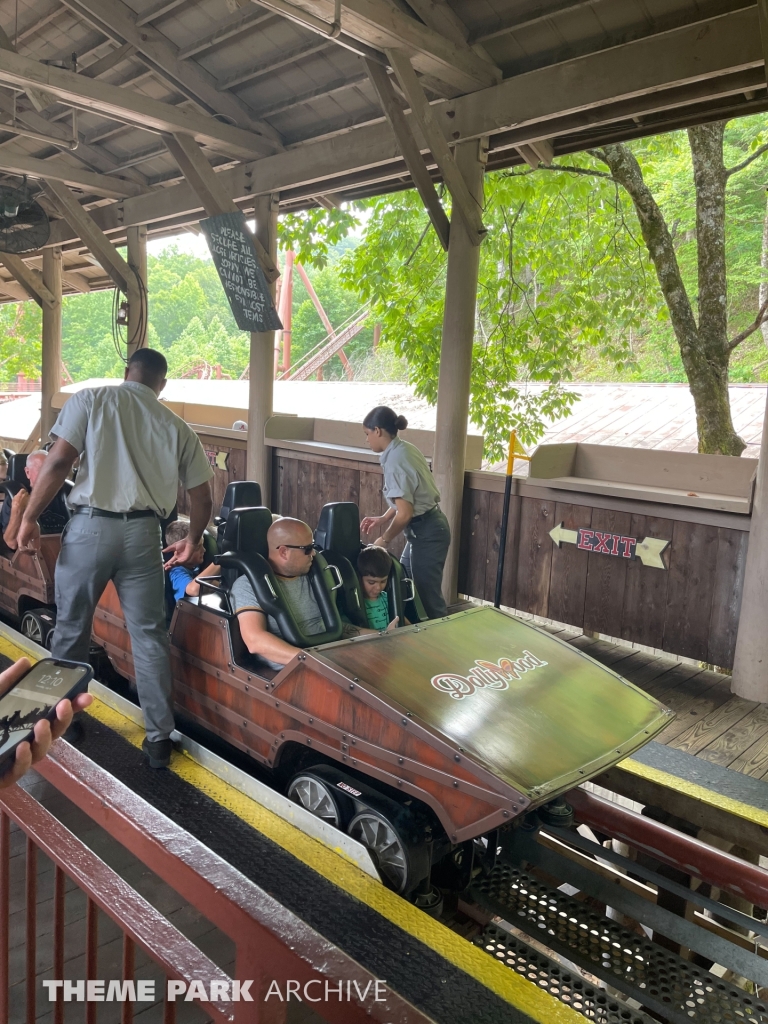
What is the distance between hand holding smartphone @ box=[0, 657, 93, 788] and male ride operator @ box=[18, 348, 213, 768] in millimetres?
2062

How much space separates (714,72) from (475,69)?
1467mm

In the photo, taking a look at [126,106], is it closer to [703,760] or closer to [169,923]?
[703,760]

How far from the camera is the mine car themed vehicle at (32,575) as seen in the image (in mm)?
4531

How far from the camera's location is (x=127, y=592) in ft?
11.1

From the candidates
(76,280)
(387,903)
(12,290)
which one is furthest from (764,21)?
(12,290)

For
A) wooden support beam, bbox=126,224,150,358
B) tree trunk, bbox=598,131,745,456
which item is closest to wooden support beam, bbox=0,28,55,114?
wooden support beam, bbox=126,224,150,358

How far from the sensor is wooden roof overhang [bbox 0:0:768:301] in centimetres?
432

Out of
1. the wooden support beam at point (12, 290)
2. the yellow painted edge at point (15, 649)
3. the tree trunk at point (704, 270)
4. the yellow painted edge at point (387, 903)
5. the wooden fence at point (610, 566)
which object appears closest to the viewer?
the yellow painted edge at point (387, 903)

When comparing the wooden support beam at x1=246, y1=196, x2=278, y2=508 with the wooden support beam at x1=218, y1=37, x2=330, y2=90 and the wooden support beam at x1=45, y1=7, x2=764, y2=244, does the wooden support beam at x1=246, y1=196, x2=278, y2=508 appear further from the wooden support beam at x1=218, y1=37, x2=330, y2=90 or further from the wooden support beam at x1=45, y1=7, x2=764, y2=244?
the wooden support beam at x1=218, y1=37, x2=330, y2=90

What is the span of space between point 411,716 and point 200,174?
5.39m

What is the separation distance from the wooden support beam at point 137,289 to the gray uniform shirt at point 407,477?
4.94 meters

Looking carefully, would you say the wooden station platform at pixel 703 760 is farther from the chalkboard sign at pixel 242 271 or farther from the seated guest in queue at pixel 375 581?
the chalkboard sign at pixel 242 271

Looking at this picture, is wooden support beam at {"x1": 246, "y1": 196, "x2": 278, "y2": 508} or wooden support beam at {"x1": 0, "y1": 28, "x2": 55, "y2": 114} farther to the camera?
wooden support beam at {"x1": 246, "y1": 196, "x2": 278, "y2": 508}

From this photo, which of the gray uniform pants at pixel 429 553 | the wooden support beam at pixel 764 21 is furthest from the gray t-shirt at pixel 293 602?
the wooden support beam at pixel 764 21
